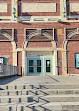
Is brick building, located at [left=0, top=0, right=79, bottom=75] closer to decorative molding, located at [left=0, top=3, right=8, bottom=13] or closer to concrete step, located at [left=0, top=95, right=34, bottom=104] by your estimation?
decorative molding, located at [left=0, top=3, right=8, bottom=13]

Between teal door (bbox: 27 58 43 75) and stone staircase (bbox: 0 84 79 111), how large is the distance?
11.9 metres

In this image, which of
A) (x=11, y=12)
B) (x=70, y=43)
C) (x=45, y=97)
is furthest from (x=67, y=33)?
(x=45, y=97)

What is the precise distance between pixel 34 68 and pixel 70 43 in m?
5.57

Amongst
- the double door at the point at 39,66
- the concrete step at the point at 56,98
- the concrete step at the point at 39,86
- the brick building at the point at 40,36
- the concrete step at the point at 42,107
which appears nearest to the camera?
the concrete step at the point at 42,107

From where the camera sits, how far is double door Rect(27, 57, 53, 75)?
63.7 feet

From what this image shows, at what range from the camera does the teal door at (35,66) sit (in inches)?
765

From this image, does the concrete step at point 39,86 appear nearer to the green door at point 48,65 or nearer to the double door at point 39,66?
the double door at point 39,66

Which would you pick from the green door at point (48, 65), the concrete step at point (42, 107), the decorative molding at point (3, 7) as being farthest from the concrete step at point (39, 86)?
the decorative molding at point (3, 7)

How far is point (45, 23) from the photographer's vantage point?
19.3m

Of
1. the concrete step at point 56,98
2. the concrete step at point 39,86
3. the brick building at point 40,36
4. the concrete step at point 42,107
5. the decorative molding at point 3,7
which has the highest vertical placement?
the decorative molding at point 3,7

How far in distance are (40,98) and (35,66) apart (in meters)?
13.5

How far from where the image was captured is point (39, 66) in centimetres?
1958

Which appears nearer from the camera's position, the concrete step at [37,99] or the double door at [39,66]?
the concrete step at [37,99]

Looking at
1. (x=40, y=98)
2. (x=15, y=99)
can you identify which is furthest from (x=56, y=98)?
(x=15, y=99)
